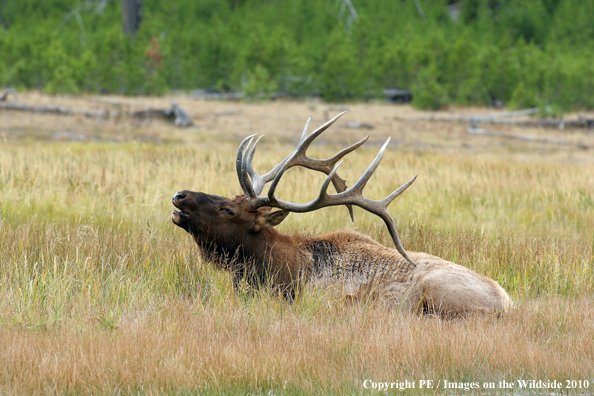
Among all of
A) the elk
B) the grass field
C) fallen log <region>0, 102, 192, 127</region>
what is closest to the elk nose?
the elk

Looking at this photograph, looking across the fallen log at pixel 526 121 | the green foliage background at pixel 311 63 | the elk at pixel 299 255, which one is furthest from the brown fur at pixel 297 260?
the green foliage background at pixel 311 63

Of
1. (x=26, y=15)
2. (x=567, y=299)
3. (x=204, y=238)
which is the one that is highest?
(x=26, y=15)

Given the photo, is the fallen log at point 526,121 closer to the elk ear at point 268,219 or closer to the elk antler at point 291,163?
the elk antler at point 291,163

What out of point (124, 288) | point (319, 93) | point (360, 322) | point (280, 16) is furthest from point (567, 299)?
point (280, 16)

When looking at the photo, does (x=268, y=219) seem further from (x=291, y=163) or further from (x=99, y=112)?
(x=99, y=112)

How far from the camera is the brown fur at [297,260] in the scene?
5.79 metres

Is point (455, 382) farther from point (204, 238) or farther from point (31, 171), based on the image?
point (31, 171)

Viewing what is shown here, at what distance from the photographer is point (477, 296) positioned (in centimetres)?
554

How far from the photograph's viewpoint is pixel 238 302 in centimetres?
550

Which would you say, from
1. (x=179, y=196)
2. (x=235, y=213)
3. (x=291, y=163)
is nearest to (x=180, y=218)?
(x=179, y=196)

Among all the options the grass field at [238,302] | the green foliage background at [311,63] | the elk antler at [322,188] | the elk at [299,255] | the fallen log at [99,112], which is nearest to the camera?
the grass field at [238,302]

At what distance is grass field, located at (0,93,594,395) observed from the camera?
4.18 meters

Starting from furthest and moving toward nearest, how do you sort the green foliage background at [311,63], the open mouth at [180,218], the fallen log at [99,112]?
the green foliage background at [311,63], the fallen log at [99,112], the open mouth at [180,218]

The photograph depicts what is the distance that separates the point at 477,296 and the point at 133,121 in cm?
1868
